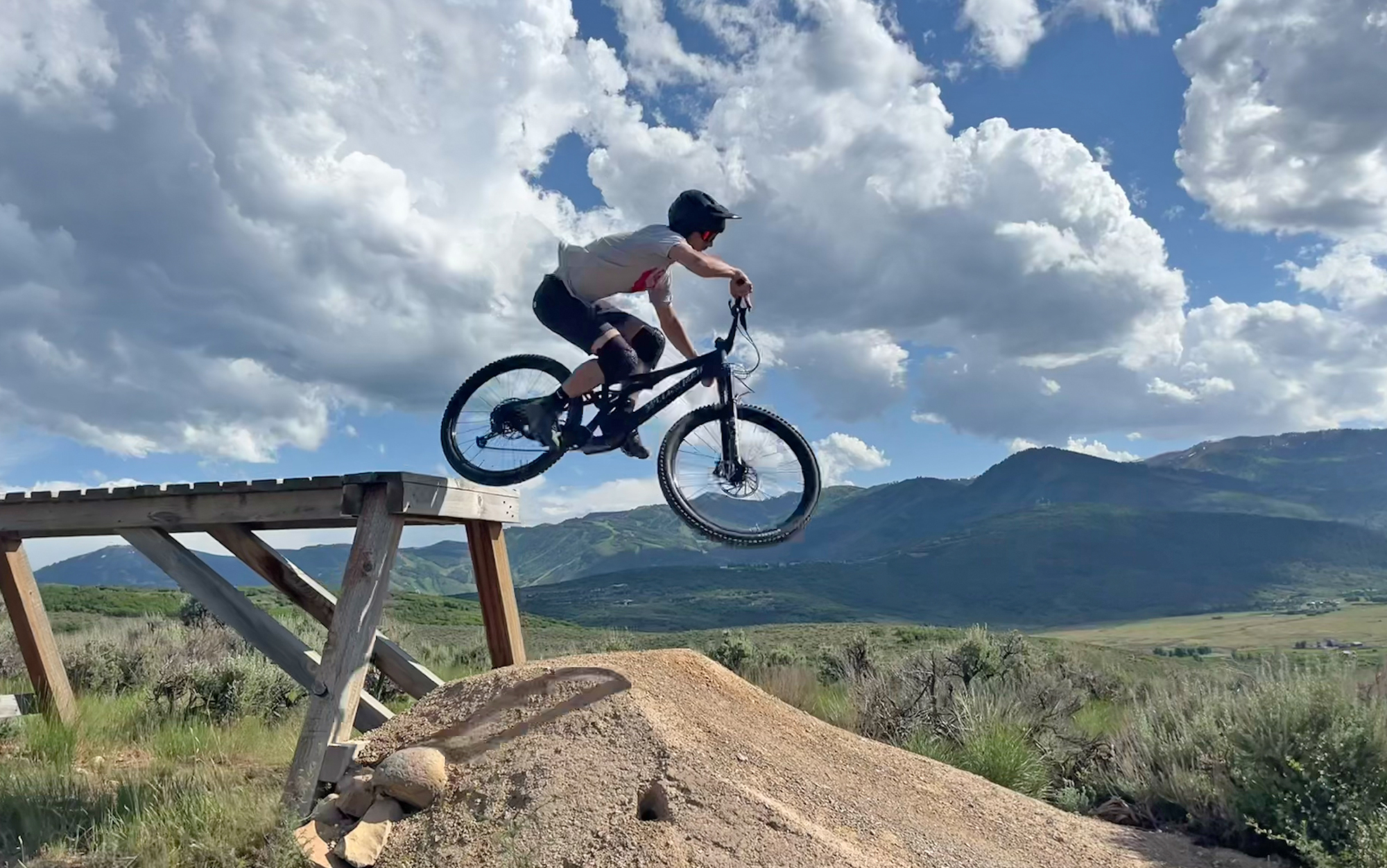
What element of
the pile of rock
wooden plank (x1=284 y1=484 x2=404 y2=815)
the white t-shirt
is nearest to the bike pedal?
the white t-shirt

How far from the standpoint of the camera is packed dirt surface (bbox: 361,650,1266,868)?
4.72m

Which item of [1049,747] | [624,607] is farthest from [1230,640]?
[1049,747]

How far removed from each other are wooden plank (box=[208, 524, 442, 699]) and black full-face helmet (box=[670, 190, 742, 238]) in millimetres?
3465

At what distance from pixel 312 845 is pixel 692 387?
350 cm

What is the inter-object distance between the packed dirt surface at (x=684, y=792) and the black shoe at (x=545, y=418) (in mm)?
1529

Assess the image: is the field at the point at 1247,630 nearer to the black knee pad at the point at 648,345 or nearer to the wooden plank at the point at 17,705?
the black knee pad at the point at 648,345

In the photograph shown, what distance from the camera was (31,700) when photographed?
8.02 metres

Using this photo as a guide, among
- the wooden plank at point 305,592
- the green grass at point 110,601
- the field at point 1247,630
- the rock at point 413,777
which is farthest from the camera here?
the field at point 1247,630

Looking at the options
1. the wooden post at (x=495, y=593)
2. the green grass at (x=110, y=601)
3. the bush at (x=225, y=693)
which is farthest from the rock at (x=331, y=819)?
the green grass at (x=110, y=601)

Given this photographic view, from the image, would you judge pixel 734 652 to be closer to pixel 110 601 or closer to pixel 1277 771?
pixel 1277 771

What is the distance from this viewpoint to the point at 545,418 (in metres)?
6.34

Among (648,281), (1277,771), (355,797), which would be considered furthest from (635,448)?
(1277,771)

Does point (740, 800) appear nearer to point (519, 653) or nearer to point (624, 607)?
point (519, 653)

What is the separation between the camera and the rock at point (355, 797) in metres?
5.27
